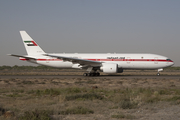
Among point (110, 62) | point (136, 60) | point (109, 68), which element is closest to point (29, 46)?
point (110, 62)

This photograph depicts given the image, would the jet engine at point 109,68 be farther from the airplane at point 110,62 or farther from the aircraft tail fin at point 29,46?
the aircraft tail fin at point 29,46

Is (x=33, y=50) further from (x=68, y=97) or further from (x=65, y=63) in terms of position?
(x=68, y=97)

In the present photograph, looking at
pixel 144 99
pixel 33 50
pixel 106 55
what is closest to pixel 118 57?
pixel 106 55

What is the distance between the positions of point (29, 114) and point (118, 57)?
25191mm

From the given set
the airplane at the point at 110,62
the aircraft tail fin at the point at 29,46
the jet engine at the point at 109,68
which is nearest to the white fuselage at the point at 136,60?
the airplane at the point at 110,62

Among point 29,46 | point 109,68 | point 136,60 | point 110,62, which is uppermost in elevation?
point 29,46

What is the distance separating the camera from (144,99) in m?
10.8

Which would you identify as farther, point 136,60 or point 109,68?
point 136,60

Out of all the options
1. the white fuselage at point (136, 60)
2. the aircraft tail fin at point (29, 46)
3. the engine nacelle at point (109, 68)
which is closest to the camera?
the engine nacelle at point (109, 68)

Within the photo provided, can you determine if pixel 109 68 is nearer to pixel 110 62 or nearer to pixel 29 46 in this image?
pixel 110 62

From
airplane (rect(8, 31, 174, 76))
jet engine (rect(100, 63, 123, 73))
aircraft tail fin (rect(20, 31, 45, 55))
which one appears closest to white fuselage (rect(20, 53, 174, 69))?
airplane (rect(8, 31, 174, 76))

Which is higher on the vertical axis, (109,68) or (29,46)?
(29,46)

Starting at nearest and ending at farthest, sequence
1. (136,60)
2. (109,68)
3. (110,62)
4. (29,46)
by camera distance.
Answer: (109,68), (136,60), (110,62), (29,46)

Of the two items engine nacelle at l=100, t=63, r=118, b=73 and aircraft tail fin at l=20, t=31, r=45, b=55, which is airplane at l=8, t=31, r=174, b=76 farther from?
aircraft tail fin at l=20, t=31, r=45, b=55
